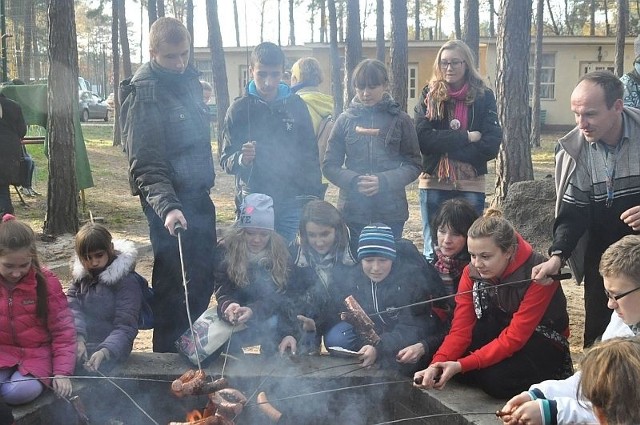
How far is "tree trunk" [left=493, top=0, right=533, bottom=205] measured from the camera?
8836 mm

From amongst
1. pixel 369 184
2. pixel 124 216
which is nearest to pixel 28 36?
pixel 124 216

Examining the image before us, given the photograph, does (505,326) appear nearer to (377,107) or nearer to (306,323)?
(306,323)

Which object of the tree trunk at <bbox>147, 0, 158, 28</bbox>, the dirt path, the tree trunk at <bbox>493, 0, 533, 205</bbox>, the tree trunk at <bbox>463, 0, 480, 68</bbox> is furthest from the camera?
the tree trunk at <bbox>147, 0, 158, 28</bbox>

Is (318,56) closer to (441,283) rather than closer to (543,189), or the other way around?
(543,189)

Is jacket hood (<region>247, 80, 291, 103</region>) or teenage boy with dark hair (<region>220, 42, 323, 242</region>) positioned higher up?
jacket hood (<region>247, 80, 291, 103</region>)

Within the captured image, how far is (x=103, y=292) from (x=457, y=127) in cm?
252

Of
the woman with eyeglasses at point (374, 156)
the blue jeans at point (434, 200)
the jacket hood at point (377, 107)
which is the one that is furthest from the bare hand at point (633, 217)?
the jacket hood at point (377, 107)

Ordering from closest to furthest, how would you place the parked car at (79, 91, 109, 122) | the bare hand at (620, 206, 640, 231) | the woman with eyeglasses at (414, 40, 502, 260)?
the bare hand at (620, 206, 640, 231), the woman with eyeglasses at (414, 40, 502, 260), the parked car at (79, 91, 109, 122)

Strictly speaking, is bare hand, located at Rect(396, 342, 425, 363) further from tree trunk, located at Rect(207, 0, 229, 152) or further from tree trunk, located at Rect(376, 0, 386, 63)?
tree trunk, located at Rect(376, 0, 386, 63)

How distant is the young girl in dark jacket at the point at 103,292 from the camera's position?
3.94 m

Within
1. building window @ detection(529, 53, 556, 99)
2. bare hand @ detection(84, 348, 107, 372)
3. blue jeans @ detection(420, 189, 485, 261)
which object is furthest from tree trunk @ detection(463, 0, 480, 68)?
bare hand @ detection(84, 348, 107, 372)

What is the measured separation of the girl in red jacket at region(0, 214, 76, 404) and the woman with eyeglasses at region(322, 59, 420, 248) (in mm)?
1856

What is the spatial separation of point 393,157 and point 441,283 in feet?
3.35

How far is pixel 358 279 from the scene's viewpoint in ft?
13.4
